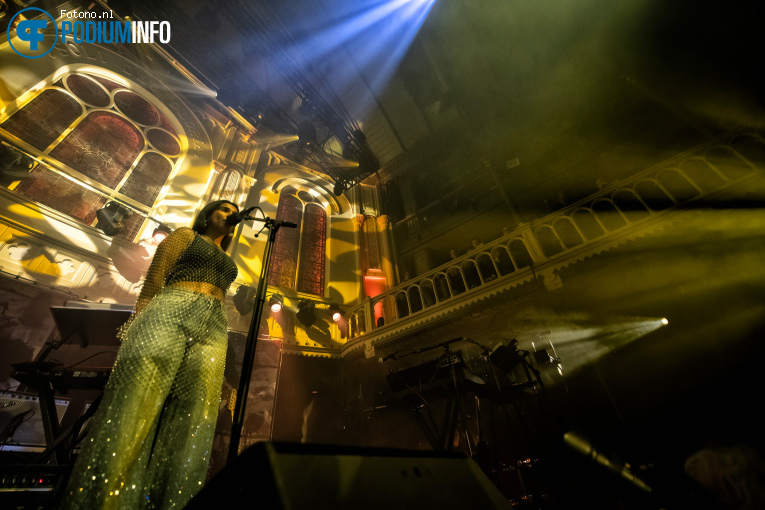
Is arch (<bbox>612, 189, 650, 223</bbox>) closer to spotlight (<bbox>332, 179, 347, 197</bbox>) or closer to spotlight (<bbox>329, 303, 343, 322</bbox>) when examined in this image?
spotlight (<bbox>329, 303, 343, 322</bbox>)

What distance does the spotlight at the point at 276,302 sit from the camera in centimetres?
759

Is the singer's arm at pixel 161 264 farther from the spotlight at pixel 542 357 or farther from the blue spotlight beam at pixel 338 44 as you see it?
the blue spotlight beam at pixel 338 44

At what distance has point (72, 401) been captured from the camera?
190 inches

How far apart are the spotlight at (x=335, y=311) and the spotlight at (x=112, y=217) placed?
522 centimetres

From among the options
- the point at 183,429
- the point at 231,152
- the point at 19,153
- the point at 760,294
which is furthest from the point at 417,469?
the point at 231,152

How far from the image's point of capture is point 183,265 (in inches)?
68.0

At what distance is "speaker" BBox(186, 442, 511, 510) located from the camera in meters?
0.66

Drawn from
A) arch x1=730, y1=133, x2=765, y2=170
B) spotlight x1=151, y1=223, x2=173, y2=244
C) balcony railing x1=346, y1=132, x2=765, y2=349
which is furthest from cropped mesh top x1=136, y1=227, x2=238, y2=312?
arch x1=730, y1=133, x2=765, y2=170

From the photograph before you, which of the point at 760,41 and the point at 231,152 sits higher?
the point at 231,152

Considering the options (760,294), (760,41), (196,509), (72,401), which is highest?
(760,41)

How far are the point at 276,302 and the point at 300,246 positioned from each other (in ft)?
9.55

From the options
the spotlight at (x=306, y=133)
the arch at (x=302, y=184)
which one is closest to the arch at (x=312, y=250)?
the arch at (x=302, y=184)

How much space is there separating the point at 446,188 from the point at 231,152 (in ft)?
25.2

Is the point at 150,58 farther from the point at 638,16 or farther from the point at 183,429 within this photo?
the point at 638,16
